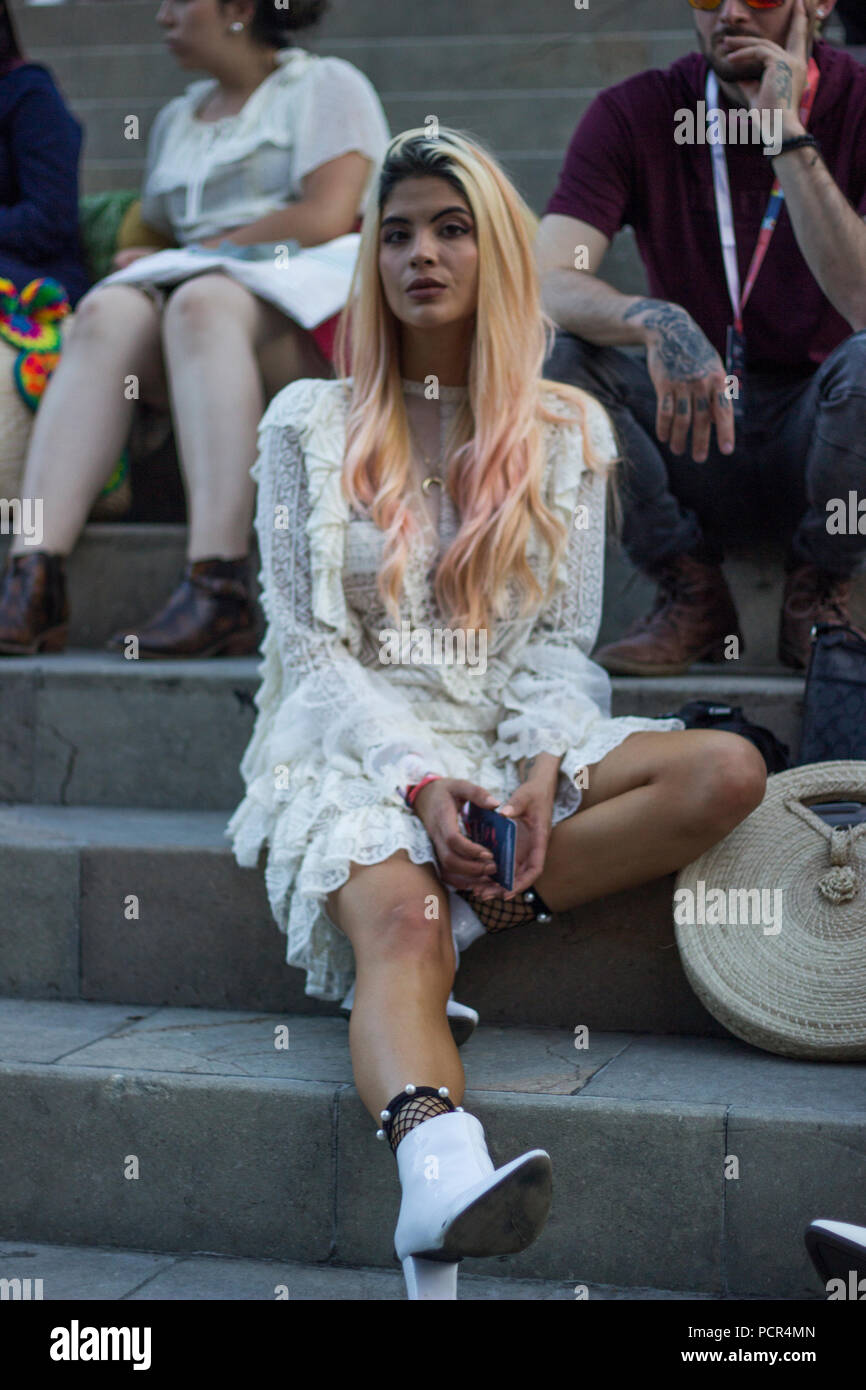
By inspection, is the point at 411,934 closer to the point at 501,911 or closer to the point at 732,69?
the point at 501,911

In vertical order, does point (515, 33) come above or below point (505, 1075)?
above

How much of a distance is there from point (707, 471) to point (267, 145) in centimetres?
142

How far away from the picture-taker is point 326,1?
12.9 ft

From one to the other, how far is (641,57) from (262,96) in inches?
77.5

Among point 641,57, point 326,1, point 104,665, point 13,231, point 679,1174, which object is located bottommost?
point 679,1174

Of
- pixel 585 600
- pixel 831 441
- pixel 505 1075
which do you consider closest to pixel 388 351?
pixel 585 600

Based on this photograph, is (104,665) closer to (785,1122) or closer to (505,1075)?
(505,1075)

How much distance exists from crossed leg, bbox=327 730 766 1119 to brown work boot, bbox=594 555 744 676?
587 mm

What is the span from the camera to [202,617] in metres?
3.25

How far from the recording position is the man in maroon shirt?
2.84 meters

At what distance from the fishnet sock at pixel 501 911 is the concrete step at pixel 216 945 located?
0.10m

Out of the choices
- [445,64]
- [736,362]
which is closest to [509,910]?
[736,362]

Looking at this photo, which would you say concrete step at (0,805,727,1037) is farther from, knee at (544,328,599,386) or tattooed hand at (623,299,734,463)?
knee at (544,328,599,386)

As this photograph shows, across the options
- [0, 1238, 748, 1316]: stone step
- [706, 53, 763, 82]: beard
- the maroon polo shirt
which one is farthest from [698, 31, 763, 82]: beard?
[0, 1238, 748, 1316]: stone step
